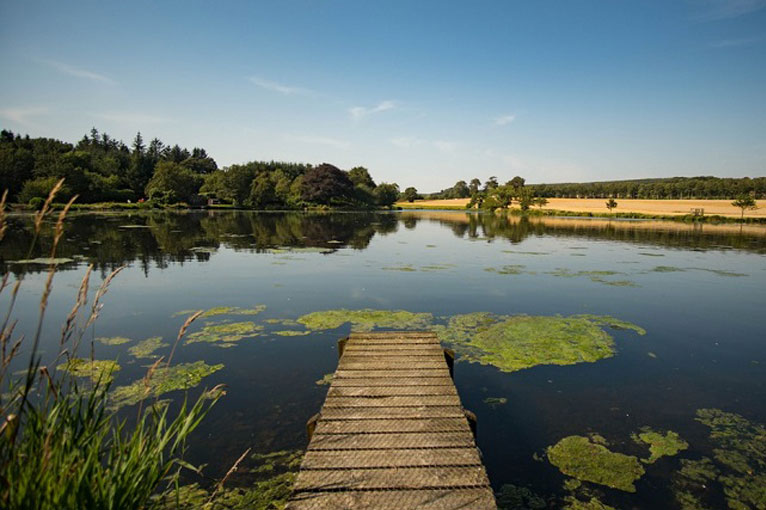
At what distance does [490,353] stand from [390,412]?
5257 millimetres

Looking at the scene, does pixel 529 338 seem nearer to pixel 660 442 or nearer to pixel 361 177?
pixel 660 442

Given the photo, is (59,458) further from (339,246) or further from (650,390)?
(339,246)

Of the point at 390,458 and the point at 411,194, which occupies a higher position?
the point at 411,194

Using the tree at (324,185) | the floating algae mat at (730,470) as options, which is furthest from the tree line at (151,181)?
the floating algae mat at (730,470)

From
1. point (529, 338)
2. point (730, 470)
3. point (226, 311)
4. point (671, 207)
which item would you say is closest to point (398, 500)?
point (730, 470)

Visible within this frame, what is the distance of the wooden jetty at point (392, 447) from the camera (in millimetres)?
4098

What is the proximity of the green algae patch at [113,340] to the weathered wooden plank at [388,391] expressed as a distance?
7.07m

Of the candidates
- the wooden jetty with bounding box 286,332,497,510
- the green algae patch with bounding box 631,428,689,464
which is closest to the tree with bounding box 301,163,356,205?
the wooden jetty with bounding box 286,332,497,510

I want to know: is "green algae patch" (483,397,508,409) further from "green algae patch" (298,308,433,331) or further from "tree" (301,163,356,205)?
"tree" (301,163,356,205)

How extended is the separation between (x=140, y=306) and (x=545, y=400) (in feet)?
41.4

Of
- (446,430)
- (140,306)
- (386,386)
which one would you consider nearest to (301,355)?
(386,386)

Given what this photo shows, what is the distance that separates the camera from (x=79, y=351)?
32.8 feet

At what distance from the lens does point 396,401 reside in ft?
19.7

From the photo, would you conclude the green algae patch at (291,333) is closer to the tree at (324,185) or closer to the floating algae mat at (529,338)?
the floating algae mat at (529,338)
